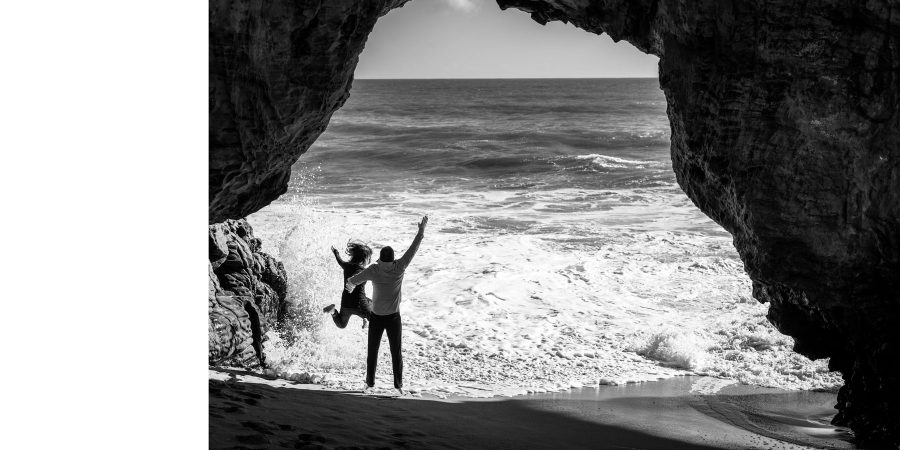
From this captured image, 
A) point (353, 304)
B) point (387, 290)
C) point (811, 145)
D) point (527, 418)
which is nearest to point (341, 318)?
point (353, 304)

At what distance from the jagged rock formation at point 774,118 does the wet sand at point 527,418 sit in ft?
2.31

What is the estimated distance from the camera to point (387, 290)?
19.8ft

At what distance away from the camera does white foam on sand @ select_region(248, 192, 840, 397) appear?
793cm

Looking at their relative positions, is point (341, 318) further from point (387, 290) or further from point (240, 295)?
point (240, 295)

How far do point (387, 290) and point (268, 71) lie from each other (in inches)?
69.6

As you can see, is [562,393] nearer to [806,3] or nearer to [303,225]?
[806,3]

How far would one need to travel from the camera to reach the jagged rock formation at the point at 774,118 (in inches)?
211

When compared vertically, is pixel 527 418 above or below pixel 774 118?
below

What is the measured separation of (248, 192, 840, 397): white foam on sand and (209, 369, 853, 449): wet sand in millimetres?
475

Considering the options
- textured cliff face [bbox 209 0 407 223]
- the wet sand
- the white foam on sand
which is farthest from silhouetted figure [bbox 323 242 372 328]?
textured cliff face [bbox 209 0 407 223]

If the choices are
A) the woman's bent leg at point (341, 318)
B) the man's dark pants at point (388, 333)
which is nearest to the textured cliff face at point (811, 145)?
the man's dark pants at point (388, 333)
